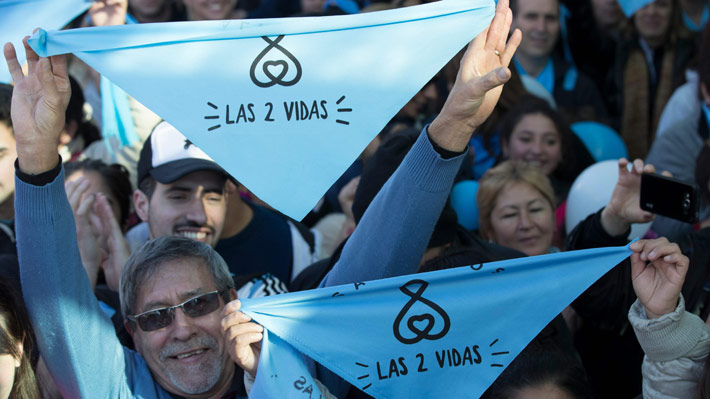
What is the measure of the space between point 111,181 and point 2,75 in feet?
3.57

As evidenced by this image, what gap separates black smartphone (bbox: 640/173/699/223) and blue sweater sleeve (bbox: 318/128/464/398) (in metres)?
0.75

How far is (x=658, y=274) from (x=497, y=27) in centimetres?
80

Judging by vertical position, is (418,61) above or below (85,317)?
above

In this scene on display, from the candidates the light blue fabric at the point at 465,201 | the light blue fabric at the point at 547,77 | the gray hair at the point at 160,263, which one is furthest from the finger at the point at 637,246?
the light blue fabric at the point at 547,77

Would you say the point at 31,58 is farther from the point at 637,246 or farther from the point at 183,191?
the point at 637,246

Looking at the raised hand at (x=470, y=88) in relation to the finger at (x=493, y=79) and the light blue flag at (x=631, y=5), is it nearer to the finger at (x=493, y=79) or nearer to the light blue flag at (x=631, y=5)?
the finger at (x=493, y=79)

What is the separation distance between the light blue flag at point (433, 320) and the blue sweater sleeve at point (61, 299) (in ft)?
1.62

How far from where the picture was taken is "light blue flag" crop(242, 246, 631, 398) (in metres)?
2.28

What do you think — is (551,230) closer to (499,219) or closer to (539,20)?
(499,219)

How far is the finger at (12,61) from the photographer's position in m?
2.25

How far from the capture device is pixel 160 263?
2564 millimetres

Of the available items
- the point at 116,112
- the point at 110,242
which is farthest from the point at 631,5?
the point at 110,242

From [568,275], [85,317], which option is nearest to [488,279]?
[568,275]

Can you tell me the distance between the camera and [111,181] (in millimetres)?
3854
